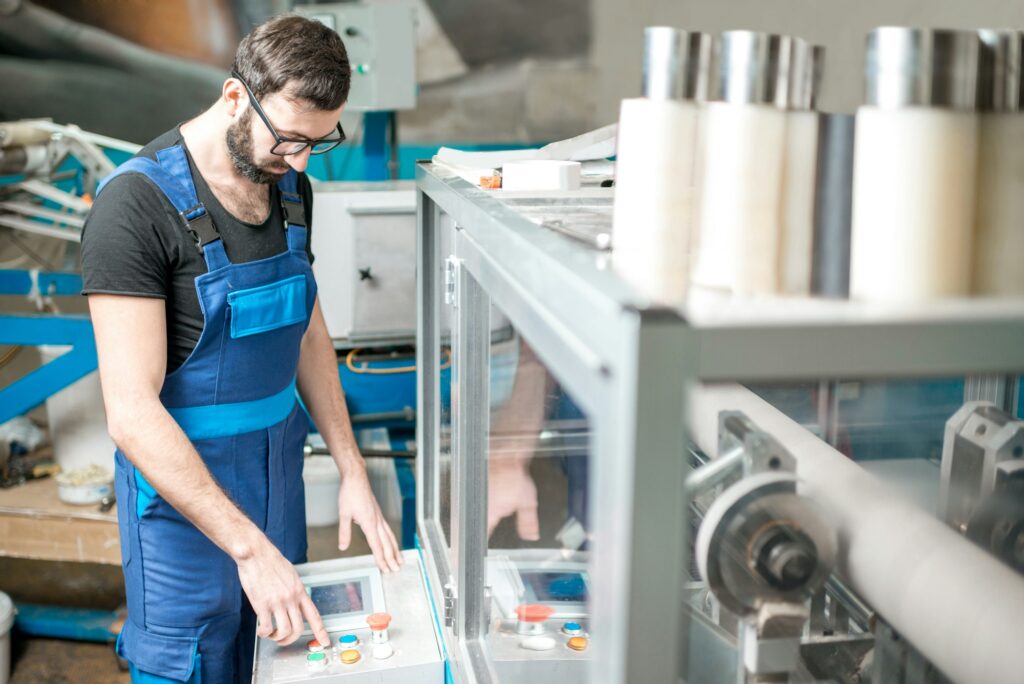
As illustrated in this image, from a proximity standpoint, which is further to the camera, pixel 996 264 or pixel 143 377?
pixel 143 377

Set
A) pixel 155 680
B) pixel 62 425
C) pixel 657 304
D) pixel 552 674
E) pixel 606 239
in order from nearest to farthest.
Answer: pixel 657 304 → pixel 606 239 → pixel 552 674 → pixel 155 680 → pixel 62 425

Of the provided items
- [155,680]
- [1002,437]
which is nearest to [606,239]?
[1002,437]

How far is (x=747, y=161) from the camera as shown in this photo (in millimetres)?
566

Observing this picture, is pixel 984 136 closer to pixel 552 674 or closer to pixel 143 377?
pixel 552 674

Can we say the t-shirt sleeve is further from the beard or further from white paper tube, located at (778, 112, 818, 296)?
white paper tube, located at (778, 112, 818, 296)

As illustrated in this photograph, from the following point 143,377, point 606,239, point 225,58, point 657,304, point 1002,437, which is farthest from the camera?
point 225,58

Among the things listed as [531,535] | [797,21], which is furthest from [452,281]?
[797,21]

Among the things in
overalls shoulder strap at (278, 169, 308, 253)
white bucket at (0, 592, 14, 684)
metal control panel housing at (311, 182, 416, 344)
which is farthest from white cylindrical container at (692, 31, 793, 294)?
white bucket at (0, 592, 14, 684)

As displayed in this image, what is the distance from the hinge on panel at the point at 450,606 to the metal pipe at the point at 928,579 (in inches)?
20.2

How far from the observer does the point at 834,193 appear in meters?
0.58

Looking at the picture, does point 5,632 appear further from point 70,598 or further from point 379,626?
point 379,626

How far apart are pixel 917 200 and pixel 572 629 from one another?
0.78 meters

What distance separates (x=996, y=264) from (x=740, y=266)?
14cm

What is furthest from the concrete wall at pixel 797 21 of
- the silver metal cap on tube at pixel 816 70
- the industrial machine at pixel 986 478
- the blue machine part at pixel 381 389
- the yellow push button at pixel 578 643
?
the silver metal cap on tube at pixel 816 70
